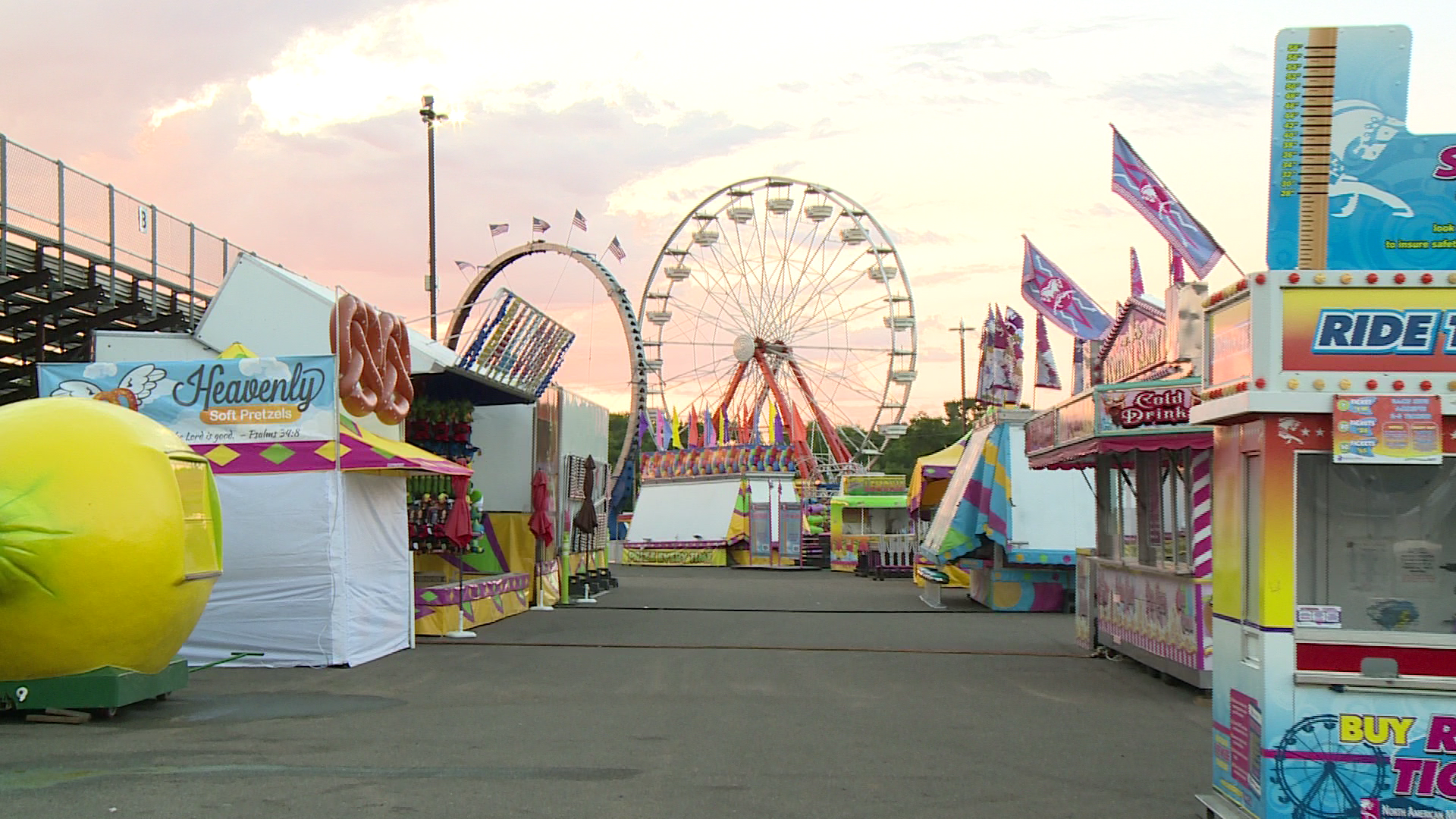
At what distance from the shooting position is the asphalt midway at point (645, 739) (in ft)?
22.6

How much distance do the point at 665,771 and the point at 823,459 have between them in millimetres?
40646

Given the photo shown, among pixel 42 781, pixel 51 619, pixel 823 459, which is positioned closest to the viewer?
pixel 42 781

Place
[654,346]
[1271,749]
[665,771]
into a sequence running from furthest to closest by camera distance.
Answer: [654,346] → [665,771] → [1271,749]

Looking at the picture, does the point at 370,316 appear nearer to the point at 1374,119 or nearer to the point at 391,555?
the point at 391,555

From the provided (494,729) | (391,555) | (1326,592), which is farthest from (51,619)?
(1326,592)

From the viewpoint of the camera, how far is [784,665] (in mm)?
13344

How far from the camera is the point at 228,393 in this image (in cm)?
1313

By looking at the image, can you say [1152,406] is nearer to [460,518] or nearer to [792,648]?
[792,648]

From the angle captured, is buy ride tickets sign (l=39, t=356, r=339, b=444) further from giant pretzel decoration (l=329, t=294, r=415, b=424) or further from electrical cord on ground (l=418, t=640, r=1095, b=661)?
electrical cord on ground (l=418, t=640, r=1095, b=661)

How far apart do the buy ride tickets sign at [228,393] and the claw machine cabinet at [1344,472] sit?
358 inches

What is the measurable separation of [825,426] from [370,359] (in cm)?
3206

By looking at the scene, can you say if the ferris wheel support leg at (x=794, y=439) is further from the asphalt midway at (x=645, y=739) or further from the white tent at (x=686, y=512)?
the asphalt midway at (x=645, y=739)

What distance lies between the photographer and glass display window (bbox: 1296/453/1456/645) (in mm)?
6156

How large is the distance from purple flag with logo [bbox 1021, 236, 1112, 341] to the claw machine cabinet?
9.28 m
